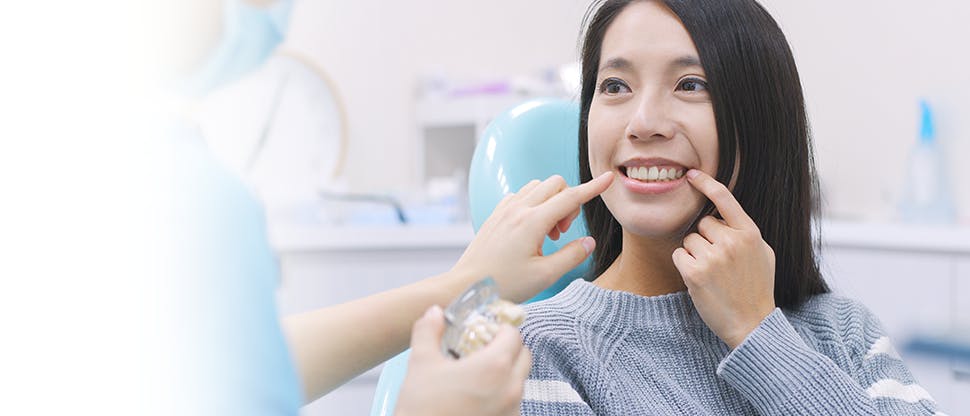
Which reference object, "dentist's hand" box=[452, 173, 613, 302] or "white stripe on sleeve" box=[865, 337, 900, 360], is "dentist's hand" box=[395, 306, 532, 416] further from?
"white stripe on sleeve" box=[865, 337, 900, 360]

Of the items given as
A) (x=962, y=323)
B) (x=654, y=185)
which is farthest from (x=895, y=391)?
(x=962, y=323)

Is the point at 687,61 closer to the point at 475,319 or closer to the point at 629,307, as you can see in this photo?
the point at 629,307

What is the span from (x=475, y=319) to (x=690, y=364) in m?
0.48

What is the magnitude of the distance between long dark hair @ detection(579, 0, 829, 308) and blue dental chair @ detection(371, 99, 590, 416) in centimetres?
6

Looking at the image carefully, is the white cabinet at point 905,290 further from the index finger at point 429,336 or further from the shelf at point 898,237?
the index finger at point 429,336

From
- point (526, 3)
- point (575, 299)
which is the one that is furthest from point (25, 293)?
point (526, 3)

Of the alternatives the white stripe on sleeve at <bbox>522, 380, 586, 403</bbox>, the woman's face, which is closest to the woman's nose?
the woman's face

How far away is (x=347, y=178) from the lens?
2.61 meters

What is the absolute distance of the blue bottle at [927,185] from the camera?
202 centimetres

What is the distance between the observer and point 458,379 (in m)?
0.51

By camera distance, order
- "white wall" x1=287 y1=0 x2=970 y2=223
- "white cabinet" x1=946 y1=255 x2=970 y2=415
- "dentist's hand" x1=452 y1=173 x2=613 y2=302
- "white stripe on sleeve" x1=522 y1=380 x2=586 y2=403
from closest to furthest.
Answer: "dentist's hand" x1=452 y1=173 x2=613 y2=302 → "white stripe on sleeve" x1=522 y1=380 x2=586 y2=403 → "white cabinet" x1=946 y1=255 x2=970 y2=415 → "white wall" x1=287 y1=0 x2=970 y2=223

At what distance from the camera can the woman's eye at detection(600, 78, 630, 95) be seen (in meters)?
0.98

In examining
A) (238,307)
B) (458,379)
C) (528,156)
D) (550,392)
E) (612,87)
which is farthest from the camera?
(528,156)

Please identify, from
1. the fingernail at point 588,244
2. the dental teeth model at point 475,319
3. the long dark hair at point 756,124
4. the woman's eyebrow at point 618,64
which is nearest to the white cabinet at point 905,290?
the long dark hair at point 756,124
